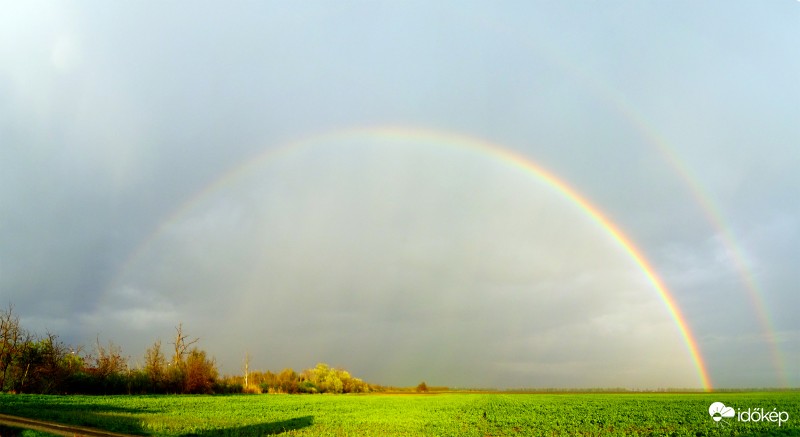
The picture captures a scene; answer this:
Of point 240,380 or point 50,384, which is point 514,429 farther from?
point 240,380

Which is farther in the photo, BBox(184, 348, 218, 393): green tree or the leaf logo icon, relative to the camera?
BBox(184, 348, 218, 393): green tree

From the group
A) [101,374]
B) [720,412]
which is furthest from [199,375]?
[720,412]

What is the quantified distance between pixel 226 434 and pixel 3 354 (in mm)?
75521

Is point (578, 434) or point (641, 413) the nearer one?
point (578, 434)

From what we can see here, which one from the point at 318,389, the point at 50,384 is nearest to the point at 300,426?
the point at 50,384

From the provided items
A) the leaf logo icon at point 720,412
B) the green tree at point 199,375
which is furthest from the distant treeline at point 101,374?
the leaf logo icon at point 720,412

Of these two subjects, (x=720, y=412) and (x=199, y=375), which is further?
(x=199, y=375)

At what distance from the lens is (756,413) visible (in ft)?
183

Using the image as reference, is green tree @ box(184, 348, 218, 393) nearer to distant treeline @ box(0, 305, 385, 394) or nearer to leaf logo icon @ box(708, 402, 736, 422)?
distant treeline @ box(0, 305, 385, 394)

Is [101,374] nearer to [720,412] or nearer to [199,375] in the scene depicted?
[199,375]

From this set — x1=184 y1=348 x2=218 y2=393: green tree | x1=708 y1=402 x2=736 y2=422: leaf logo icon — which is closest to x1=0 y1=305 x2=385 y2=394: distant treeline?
x1=184 y1=348 x2=218 y2=393: green tree

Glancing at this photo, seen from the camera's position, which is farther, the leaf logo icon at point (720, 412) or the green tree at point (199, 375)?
the green tree at point (199, 375)

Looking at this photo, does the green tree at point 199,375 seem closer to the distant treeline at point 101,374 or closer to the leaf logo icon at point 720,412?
the distant treeline at point 101,374

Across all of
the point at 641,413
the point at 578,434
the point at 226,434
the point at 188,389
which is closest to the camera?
the point at 226,434
